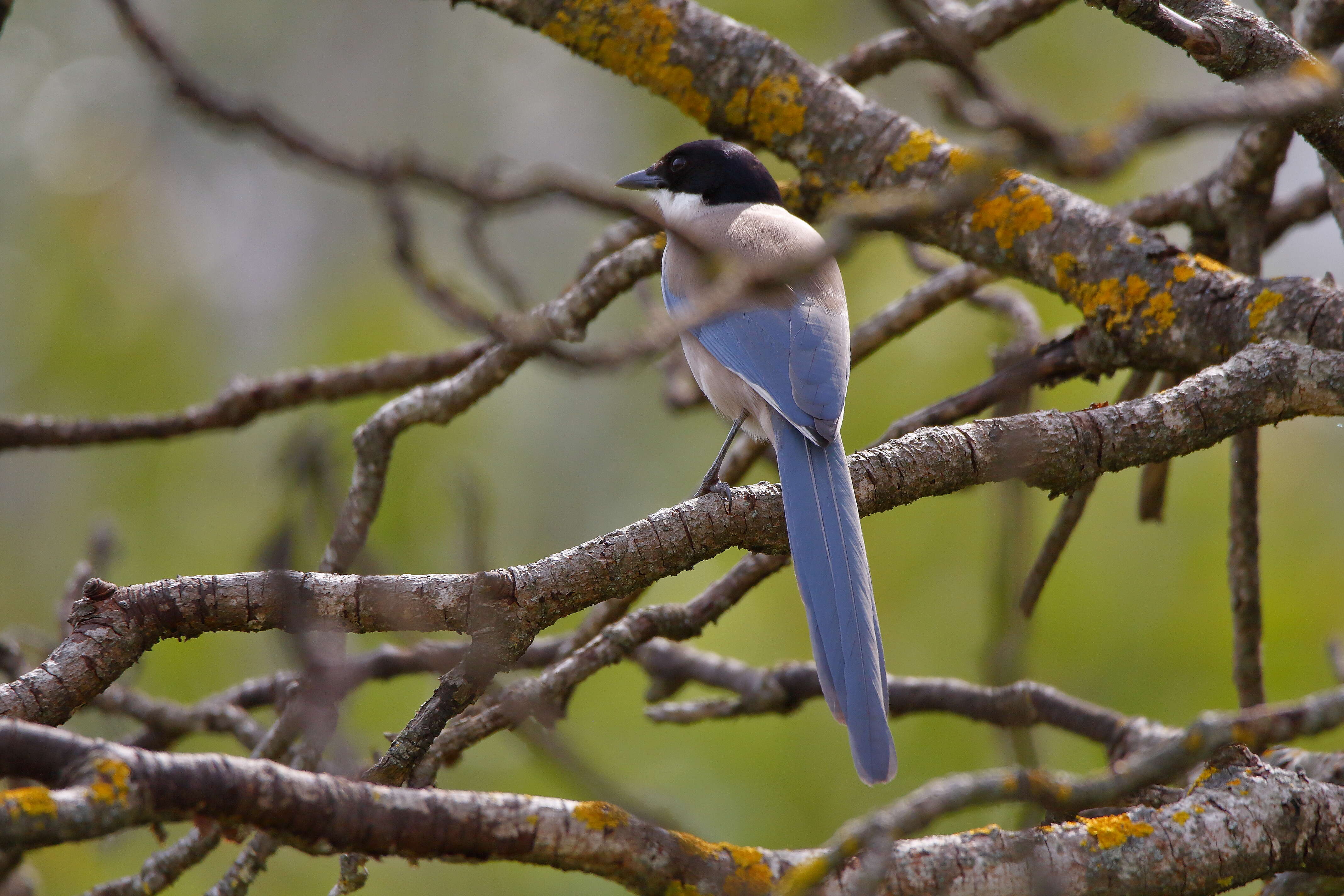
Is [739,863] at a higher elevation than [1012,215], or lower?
lower

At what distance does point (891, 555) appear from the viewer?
19.0 feet

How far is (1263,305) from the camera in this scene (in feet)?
8.45

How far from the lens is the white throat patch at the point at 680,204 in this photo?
4359 millimetres

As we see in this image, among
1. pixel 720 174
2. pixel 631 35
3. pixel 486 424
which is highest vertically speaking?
pixel 486 424

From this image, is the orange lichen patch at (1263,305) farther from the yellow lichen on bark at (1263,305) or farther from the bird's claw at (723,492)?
the bird's claw at (723,492)

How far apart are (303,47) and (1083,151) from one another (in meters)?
12.4

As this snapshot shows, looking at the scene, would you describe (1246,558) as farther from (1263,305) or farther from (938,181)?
(938,181)

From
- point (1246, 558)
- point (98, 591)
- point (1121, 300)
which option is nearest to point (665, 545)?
point (98, 591)

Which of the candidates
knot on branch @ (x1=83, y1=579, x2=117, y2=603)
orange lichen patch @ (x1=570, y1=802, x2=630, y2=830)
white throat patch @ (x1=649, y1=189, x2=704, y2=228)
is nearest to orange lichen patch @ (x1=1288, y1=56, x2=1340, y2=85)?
orange lichen patch @ (x1=570, y1=802, x2=630, y2=830)

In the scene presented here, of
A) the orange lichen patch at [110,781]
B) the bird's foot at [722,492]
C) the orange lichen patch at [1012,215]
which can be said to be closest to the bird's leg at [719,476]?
the bird's foot at [722,492]

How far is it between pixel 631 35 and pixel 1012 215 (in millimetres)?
1157

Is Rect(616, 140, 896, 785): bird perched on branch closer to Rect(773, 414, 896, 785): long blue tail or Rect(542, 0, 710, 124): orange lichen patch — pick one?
Rect(773, 414, 896, 785): long blue tail

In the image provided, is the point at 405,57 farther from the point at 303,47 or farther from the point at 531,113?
the point at 531,113

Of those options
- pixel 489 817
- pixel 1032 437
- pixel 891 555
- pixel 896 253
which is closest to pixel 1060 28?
pixel 896 253
